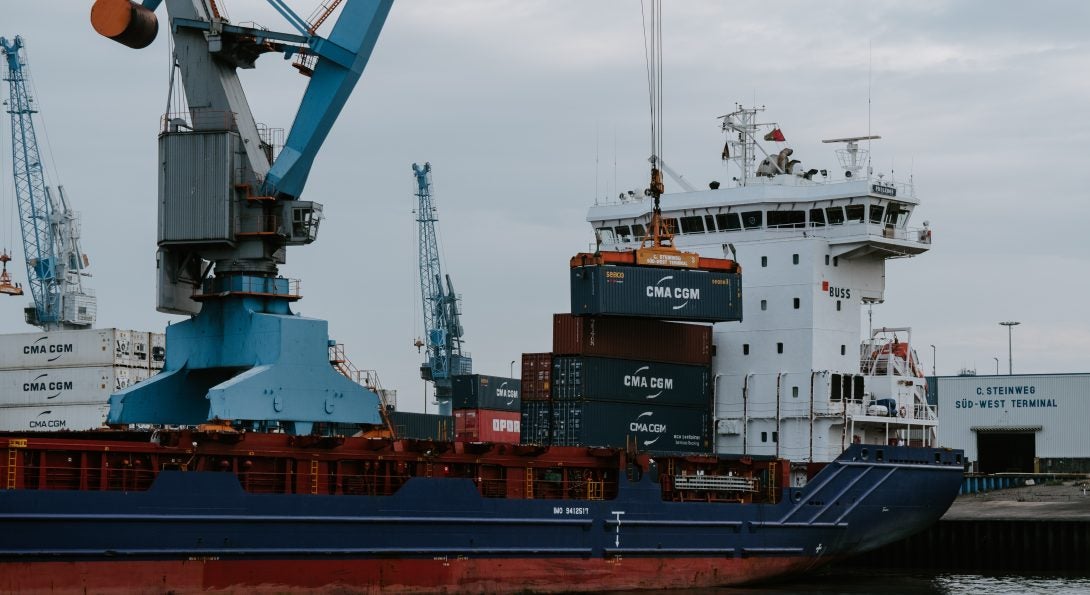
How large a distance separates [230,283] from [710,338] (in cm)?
1176

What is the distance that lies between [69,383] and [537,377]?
2564 centimetres

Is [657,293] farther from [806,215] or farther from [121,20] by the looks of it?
[121,20]

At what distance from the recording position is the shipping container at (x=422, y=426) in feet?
164

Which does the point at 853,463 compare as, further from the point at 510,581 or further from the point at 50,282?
the point at 50,282

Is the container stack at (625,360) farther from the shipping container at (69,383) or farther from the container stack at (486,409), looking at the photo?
the shipping container at (69,383)

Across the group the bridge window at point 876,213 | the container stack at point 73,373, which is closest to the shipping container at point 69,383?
the container stack at point 73,373

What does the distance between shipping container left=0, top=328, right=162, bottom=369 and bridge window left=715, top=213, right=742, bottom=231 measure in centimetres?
2467

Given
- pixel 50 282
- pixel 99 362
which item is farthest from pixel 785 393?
pixel 50 282

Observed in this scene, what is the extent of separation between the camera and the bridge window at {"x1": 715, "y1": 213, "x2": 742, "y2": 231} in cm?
3659

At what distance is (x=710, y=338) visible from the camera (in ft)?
114

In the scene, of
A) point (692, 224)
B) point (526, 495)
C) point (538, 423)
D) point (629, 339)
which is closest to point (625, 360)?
point (629, 339)

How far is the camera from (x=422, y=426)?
169 feet

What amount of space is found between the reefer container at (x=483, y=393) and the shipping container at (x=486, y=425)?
43cm

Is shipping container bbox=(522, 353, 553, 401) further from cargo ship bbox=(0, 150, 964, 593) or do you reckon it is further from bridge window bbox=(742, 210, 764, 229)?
bridge window bbox=(742, 210, 764, 229)
